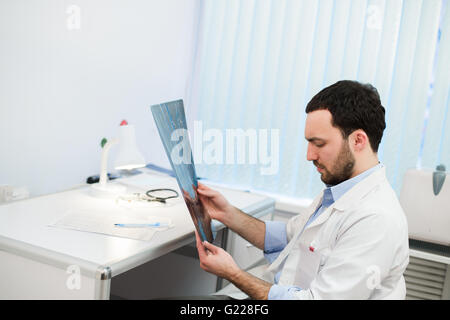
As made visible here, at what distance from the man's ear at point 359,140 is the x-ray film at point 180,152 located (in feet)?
1.53

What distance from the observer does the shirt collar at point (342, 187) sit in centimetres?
125

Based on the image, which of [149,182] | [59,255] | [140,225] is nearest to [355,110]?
[140,225]

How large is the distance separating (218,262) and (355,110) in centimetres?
55

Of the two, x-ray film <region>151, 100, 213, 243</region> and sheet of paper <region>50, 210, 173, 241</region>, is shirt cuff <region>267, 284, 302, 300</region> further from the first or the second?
sheet of paper <region>50, 210, 173, 241</region>

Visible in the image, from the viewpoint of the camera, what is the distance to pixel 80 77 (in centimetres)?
215

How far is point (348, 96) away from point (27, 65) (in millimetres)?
1325

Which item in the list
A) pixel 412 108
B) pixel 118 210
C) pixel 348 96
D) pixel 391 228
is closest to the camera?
pixel 391 228

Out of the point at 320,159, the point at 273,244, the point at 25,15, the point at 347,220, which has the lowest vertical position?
the point at 273,244

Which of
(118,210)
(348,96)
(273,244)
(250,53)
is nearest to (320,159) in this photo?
(348,96)

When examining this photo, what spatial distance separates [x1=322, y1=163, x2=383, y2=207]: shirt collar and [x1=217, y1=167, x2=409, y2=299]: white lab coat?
2 cm

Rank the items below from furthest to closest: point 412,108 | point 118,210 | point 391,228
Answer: point 412,108
point 118,210
point 391,228

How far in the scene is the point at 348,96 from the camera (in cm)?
122

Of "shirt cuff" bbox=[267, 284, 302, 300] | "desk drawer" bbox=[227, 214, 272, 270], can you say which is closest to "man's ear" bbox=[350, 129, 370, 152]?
"shirt cuff" bbox=[267, 284, 302, 300]

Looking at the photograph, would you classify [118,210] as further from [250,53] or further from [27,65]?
[250,53]
